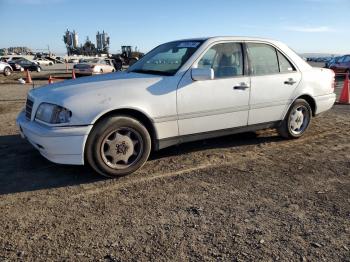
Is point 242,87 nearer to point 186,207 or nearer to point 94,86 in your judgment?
point 94,86

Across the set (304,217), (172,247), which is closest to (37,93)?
(172,247)

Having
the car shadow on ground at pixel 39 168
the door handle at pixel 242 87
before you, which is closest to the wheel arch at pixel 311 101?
the car shadow on ground at pixel 39 168

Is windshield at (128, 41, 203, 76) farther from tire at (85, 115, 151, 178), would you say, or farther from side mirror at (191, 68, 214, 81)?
tire at (85, 115, 151, 178)

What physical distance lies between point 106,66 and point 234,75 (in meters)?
20.1

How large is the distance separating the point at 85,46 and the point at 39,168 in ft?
287

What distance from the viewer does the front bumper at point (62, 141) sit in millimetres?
4020

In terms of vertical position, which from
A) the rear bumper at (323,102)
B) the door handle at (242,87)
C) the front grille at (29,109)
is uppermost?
the door handle at (242,87)

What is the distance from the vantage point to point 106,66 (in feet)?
79.7

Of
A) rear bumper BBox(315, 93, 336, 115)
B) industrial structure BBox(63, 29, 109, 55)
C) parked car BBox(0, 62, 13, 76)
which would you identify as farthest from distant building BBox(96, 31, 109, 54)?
rear bumper BBox(315, 93, 336, 115)

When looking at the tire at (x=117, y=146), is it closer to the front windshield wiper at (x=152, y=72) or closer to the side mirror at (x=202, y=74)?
the front windshield wiper at (x=152, y=72)

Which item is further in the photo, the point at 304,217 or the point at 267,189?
the point at 267,189

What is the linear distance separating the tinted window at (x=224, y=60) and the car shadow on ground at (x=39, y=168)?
1204 millimetres

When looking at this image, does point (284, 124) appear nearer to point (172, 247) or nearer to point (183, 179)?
point (183, 179)

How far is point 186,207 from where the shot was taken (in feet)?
11.9
